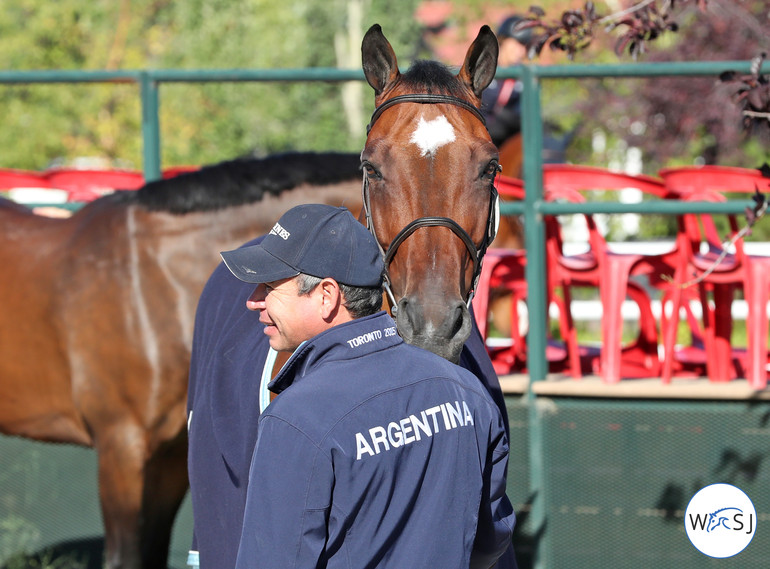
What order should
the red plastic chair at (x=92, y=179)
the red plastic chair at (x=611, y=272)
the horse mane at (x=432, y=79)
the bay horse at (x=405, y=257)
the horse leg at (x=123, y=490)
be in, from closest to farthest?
the bay horse at (x=405, y=257)
the horse mane at (x=432, y=79)
the horse leg at (x=123, y=490)
the red plastic chair at (x=611, y=272)
the red plastic chair at (x=92, y=179)

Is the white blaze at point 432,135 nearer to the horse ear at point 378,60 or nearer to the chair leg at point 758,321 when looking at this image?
the horse ear at point 378,60

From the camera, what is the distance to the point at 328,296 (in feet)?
6.24

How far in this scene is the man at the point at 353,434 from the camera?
1.66m

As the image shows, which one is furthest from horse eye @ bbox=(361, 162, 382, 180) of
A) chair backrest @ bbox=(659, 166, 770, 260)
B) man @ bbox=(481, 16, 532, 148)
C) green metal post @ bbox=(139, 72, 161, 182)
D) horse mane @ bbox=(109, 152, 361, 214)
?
man @ bbox=(481, 16, 532, 148)

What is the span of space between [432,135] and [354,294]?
0.80m

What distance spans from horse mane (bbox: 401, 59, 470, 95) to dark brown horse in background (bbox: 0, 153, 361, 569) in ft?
3.65

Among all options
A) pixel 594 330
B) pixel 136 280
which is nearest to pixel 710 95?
pixel 594 330

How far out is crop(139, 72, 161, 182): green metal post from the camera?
4.52m

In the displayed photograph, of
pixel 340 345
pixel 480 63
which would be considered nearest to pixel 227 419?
pixel 340 345

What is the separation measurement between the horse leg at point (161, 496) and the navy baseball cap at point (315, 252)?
2.03 meters

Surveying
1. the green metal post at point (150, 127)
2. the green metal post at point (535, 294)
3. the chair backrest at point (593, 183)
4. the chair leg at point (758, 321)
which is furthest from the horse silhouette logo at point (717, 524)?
the green metal post at point (150, 127)

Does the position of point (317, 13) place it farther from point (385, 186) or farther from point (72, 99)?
point (385, 186)

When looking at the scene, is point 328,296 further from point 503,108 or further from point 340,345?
point 503,108

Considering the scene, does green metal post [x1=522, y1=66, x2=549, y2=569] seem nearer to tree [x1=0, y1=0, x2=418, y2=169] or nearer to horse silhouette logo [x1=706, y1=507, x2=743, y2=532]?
horse silhouette logo [x1=706, y1=507, x2=743, y2=532]
